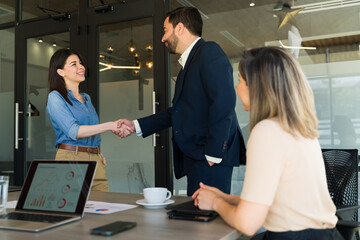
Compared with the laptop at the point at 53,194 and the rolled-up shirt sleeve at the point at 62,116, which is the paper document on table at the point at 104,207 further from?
the rolled-up shirt sleeve at the point at 62,116

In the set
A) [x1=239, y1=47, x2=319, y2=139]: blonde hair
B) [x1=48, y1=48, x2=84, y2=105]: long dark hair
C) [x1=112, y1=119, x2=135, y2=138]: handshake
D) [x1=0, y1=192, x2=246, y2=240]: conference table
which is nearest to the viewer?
[x1=0, y1=192, x2=246, y2=240]: conference table

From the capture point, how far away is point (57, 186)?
1.25 m

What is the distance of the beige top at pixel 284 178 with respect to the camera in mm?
1013

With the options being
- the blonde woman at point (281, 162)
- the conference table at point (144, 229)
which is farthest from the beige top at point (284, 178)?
the conference table at point (144, 229)

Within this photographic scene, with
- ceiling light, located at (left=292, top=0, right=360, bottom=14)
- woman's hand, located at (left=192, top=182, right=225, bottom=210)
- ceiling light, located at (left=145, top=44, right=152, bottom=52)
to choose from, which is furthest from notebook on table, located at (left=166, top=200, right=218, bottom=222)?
ceiling light, located at (left=145, top=44, right=152, bottom=52)

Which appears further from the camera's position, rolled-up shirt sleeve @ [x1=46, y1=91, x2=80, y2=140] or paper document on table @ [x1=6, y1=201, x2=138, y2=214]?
rolled-up shirt sleeve @ [x1=46, y1=91, x2=80, y2=140]

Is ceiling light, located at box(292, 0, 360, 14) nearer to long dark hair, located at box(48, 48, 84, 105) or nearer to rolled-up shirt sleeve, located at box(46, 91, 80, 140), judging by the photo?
long dark hair, located at box(48, 48, 84, 105)

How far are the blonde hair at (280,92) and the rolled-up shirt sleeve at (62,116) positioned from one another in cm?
135

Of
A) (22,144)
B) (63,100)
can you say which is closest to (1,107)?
(22,144)

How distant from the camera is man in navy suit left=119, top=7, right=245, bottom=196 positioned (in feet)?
6.40

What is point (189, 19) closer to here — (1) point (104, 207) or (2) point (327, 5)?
(1) point (104, 207)

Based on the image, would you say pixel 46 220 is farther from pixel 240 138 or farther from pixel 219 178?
pixel 240 138

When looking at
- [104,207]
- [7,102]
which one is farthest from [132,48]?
[104,207]

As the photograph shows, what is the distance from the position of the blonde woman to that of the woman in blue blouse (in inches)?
50.5
